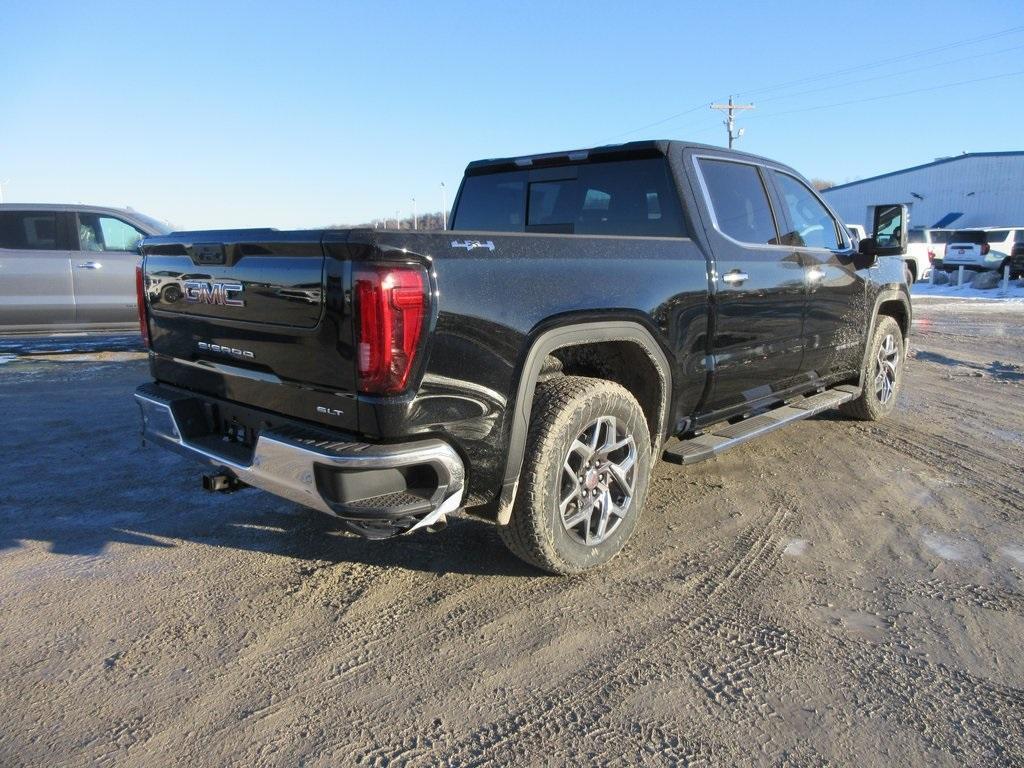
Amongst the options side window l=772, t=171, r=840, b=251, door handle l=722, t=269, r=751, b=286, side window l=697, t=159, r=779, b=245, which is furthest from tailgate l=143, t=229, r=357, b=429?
side window l=772, t=171, r=840, b=251

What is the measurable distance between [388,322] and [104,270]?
308 inches

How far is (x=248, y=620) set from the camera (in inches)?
116

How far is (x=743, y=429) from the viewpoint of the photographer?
4215mm

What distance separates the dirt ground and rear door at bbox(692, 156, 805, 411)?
70 centimetres

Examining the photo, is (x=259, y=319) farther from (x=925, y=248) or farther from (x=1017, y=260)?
(x=925, y=248)

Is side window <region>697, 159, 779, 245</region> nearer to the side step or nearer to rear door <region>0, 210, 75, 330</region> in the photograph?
the side step

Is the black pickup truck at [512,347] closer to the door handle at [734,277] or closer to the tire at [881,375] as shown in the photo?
the door handle at [734,277]

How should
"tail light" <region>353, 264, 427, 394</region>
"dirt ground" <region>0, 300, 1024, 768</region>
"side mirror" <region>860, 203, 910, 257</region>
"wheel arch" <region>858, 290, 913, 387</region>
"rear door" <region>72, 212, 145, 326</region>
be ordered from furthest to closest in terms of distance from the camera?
"rear door" <region>72, 212, 145, 326</region>
"wheel arch" <region>858, 290, 913, 387</region>
"side mirror" <region>860, 203, 910, 257</region>
"tail light" <region>353, 264, 427, 394</region>
"dirt ground" <region>0, 300, 1024, 768</region>

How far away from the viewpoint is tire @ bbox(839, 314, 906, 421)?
572cm

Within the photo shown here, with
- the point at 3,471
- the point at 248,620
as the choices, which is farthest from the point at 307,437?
the point at 3,471

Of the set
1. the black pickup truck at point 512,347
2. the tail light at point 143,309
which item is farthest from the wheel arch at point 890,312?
the tail light at point 143,309

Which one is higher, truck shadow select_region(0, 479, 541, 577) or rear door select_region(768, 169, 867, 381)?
rear door select_region(768, 169, 867, 381)

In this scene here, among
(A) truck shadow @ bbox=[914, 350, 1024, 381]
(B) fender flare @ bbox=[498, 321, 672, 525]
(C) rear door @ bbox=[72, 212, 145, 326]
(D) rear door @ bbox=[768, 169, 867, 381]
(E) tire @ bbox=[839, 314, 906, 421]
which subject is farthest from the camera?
(C) rear door @ bbox=[72, 212, 145, 326]

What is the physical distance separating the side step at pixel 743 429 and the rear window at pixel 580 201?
3.60 ft
